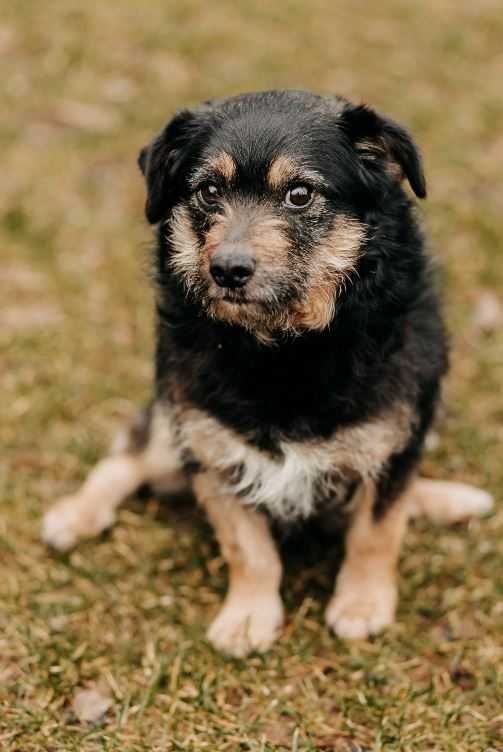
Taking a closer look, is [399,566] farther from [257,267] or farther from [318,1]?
[318,1]

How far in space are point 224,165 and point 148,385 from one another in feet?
8.02

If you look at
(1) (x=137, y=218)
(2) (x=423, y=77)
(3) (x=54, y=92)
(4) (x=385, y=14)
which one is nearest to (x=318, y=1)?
(4) (x=385, y=14)

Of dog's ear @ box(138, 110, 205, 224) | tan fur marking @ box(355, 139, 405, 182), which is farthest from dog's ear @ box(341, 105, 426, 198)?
dog's ear @ box(138, 110, 205, 224)

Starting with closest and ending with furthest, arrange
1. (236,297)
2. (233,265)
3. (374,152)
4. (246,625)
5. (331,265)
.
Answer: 1. (233,265)
2. (236,297)
3. (331,265)
4. (374,152)
5. (246,625)

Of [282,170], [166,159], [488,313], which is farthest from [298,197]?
[488,313]

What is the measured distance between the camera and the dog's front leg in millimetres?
3799

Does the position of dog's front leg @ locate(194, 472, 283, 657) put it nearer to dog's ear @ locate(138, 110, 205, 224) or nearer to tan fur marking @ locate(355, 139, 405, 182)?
dog's ear @ locate(138, 110, 205, 224)

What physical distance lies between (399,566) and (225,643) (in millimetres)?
987

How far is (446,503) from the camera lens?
14.6 ft

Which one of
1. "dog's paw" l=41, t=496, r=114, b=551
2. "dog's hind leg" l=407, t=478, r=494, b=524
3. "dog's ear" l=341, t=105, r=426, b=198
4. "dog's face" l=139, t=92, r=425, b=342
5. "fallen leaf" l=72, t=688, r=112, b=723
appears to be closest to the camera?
"dog's face" l=139, t=92, r=425, b=342

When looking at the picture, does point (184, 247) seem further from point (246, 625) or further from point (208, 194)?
point (246, 625)

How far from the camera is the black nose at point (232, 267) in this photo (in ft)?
9.78

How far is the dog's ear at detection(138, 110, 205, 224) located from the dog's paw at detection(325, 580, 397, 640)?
1.88 metres

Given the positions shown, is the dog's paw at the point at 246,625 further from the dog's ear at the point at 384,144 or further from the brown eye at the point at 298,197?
the dog's ear at the point at 384,144
